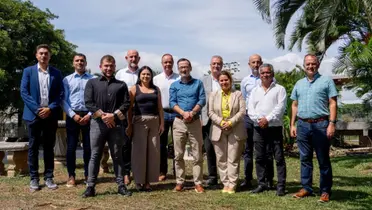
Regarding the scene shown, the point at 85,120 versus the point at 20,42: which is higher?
the point at 20,42

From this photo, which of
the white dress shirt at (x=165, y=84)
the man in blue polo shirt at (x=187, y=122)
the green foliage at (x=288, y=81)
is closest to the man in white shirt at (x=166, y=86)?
the white dress shirt at (x=165, y=84)

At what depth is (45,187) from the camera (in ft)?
21.3

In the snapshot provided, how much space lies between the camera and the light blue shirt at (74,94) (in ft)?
21.3

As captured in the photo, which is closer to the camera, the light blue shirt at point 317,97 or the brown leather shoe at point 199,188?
the light blue shirt at point 317,97

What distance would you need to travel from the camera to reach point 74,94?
6.53 meters

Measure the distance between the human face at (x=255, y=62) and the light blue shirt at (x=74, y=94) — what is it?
2551 millimetres

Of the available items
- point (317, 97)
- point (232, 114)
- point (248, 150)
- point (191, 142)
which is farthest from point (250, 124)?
point (317, 97)

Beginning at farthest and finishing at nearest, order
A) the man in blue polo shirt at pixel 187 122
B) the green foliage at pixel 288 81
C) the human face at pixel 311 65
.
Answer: the green foliage at pixel 288 81 < the man in blue polo shirt at pixel 187 122 < the human face at pixel 311 65

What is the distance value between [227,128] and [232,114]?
0.22 meters

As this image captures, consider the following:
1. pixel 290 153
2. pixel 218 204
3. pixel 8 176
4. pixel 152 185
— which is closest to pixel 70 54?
pixel 290 153

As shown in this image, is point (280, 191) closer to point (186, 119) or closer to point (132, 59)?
point (186, 119)

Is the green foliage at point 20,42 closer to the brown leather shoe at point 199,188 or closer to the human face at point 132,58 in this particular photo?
the human face at point 132,58

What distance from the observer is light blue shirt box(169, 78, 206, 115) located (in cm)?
617

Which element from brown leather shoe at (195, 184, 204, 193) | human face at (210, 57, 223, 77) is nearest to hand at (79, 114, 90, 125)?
brown leather shoe at (195, 184, 204, 193)
